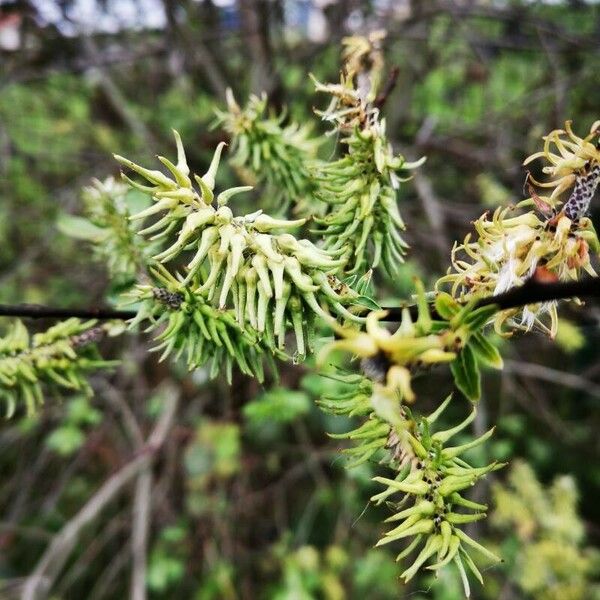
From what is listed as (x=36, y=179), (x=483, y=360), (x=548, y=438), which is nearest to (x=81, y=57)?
(x=36, y=179)

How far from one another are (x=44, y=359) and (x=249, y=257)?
0.37 meters

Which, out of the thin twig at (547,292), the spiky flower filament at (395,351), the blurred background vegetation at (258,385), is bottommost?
the blurred background vegetation at (258,385)

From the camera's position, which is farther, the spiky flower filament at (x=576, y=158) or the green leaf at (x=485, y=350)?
the spiky flower filament at (x=576, y=158)

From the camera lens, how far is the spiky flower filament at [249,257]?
1.75ft

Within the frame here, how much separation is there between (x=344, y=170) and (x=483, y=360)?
12.9 inches

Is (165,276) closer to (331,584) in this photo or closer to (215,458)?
(215,458)

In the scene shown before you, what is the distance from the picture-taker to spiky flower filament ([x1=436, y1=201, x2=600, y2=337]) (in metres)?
0.58

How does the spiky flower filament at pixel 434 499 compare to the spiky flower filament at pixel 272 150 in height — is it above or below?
below

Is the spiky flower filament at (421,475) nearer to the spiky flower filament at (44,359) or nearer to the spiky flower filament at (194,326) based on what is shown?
the spiky flower filament at (194,326)

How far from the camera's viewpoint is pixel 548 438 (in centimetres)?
290

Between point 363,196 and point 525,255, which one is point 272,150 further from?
point 525,255

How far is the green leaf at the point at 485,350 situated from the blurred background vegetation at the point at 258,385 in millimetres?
1061

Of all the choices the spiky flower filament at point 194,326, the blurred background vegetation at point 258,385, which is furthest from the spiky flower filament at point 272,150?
the blurred background vegetation at point 258,385

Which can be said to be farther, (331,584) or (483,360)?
(331,584)
